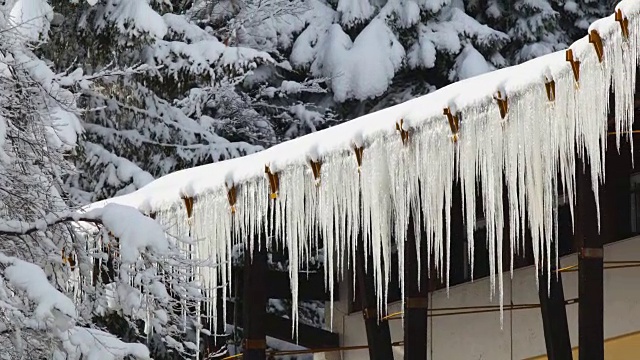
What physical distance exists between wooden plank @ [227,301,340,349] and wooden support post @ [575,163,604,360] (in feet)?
14.4

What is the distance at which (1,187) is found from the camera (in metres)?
6.88

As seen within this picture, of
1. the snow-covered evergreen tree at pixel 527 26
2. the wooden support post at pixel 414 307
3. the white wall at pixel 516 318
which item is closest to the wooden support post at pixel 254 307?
the wooden support post at pixel 414 307

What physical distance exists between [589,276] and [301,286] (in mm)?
5229

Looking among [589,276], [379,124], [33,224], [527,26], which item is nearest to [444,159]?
[379,124]

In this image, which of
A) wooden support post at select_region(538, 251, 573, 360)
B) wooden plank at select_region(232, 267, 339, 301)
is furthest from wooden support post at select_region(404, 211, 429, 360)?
wooden plank at select_region(232, 267, 339, 301)

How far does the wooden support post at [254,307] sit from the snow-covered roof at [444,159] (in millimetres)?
499

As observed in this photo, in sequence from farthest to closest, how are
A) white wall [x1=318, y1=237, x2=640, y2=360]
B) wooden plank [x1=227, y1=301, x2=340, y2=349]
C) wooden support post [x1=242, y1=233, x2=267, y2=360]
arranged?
1. wooden plank [x1=227, y1=301, x2=340, y2=349]
2. wooden support post [x1=242, y1=233, x2=267, y2=360]
3. white wall [x1=318, y1=237, x2=640, y2=360]

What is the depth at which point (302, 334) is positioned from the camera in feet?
42.9

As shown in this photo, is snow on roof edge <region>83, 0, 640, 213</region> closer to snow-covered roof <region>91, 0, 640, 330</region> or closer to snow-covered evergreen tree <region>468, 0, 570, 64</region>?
snow-covered roof <region>91, 0, 640, 330</region>

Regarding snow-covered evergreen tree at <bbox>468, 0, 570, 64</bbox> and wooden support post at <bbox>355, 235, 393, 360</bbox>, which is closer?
wooden support post at <bbox>355, 235, 393, 360</bbox>

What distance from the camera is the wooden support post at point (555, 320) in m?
9.22

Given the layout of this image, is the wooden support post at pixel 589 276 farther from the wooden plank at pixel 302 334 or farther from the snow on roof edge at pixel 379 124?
the wooden plank at pixel 302 334

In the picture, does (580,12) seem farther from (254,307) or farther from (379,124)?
(379,124)

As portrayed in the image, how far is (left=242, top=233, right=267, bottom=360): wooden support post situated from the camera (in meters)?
10.4
